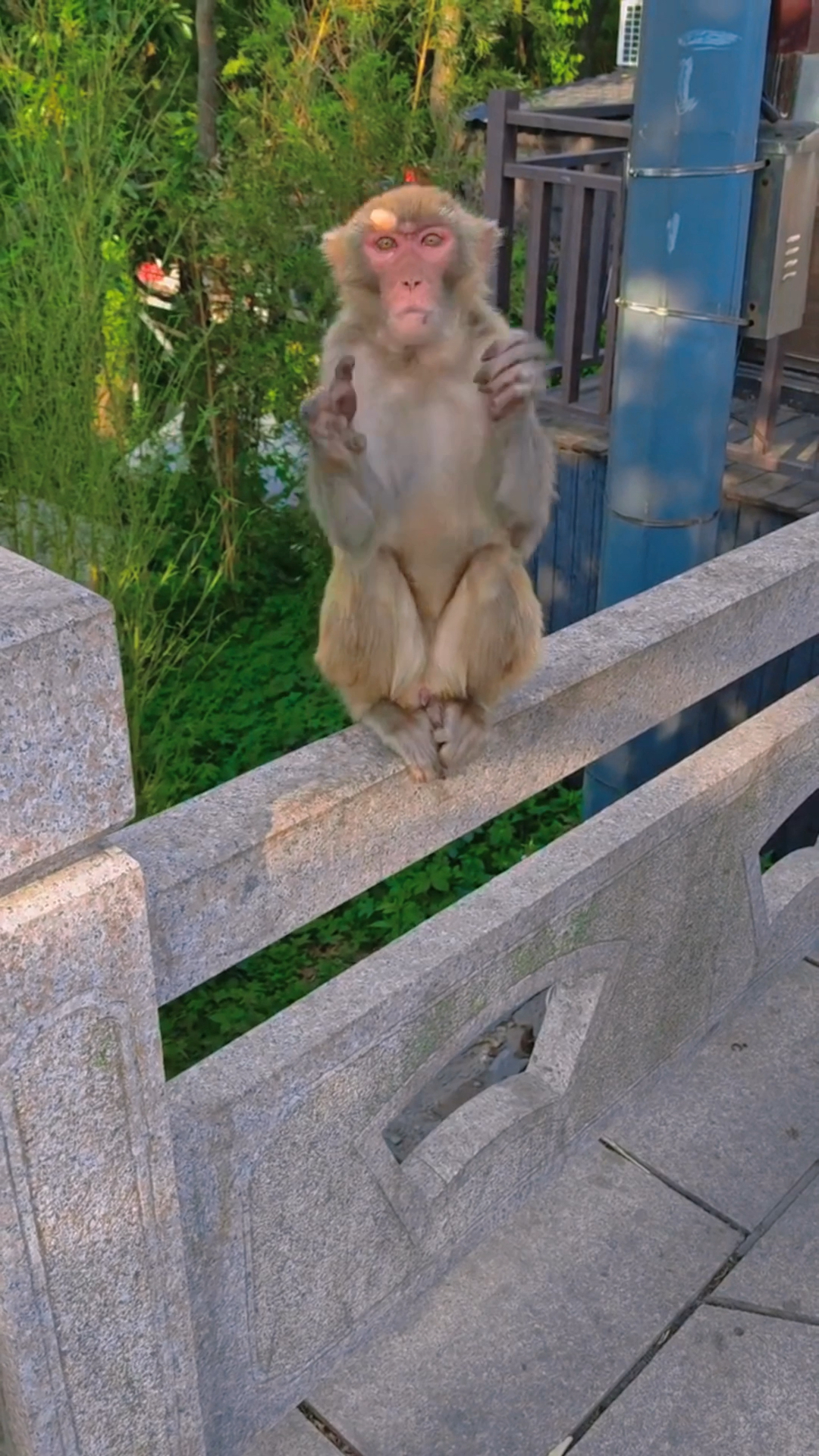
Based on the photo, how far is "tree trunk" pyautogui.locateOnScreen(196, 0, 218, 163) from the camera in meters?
6.50

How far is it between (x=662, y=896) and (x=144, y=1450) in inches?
49.0

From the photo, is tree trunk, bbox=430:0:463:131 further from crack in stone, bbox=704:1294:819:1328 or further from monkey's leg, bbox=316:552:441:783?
crack in stone, bbox=704:1294:819:1328

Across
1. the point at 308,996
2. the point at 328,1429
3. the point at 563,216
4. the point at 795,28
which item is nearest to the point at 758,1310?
the point at 328,1429

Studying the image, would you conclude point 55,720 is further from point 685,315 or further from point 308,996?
point 685,315

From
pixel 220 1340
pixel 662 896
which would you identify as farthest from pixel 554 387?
pixel 220 1340

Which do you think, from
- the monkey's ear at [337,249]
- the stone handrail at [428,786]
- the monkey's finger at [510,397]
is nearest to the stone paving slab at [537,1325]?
the stone handrail at [428,786]

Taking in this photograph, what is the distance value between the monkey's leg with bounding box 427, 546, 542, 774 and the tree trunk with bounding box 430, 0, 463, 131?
A: 4.74 meters

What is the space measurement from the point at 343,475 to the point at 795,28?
400 cm

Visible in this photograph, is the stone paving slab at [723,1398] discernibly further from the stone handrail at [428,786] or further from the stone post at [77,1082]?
the stone handrail at [428,786]

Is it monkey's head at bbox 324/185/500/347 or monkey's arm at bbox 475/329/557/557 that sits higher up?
monkey's head at bbox 324/185/500/347

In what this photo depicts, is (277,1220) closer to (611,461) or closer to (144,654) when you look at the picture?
(611,461)

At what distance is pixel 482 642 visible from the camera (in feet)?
7.23

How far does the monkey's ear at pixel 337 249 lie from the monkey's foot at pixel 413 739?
2.40 ft

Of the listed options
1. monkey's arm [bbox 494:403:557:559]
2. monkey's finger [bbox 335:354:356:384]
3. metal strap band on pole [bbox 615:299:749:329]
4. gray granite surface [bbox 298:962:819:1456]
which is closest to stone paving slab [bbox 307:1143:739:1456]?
gray granite surface [bbox 298:962:819:1456]
